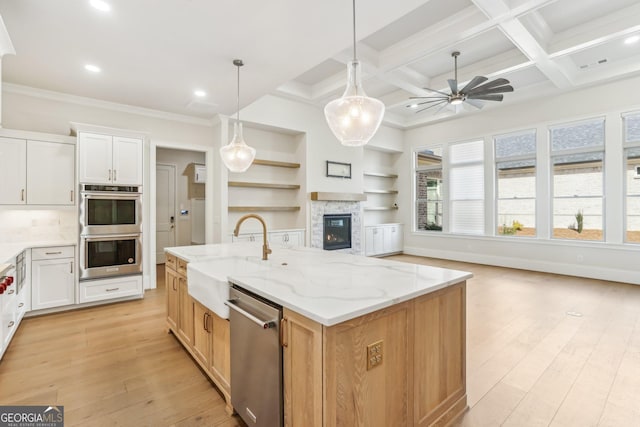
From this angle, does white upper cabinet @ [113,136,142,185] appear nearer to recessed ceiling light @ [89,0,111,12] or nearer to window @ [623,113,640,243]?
recessed ceiling light @ [89,0,111,12]

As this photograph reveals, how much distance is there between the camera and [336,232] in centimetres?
671

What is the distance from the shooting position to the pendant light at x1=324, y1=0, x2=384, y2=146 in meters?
2.12

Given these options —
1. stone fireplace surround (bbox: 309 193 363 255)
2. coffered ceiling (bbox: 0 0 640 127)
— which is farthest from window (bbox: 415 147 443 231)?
coffered ceiling (bbox: 0 0 640 127)

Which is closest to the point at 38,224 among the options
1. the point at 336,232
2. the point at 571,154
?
the point at 336,232

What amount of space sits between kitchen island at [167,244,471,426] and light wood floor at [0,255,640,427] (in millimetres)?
396

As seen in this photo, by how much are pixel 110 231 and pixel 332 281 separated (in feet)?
12.0

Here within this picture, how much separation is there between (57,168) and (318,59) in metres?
3.47

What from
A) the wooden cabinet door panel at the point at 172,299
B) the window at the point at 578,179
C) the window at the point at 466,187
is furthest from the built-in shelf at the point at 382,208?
the wooden cabinet door panel at the point at 172,299

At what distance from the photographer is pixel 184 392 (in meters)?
2.13

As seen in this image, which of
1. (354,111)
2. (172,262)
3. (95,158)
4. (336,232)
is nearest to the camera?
(354,111)

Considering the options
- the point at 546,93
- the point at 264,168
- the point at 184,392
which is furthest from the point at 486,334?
the point at 546,93

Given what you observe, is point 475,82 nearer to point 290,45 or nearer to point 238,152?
point 290,45

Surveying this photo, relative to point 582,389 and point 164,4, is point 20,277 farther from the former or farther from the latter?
point 582,389

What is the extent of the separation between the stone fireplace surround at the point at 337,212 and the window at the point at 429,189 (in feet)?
6.63
